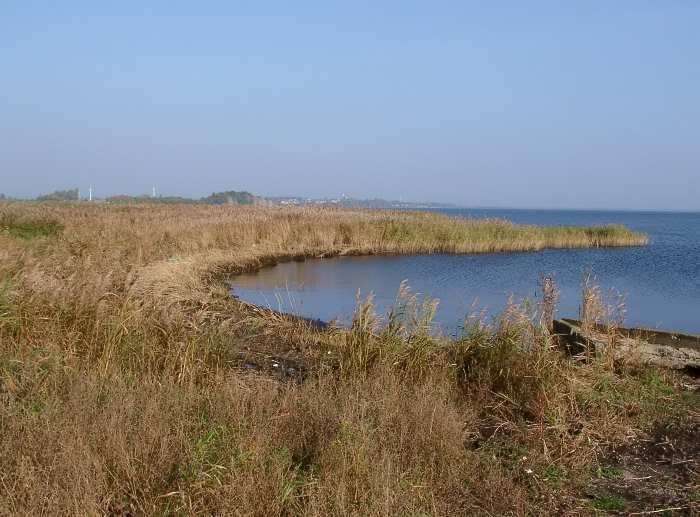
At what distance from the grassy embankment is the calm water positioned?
14.0 ft

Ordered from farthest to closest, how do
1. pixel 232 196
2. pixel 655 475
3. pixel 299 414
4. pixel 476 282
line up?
pixel 232 196 → pixel 476 282 → pixel 655 475 → pixel 299 414

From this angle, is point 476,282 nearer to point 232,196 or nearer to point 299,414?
point 299,414

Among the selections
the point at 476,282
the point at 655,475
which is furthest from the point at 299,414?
the point at 476,282

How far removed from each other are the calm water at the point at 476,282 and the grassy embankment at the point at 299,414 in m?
4.27

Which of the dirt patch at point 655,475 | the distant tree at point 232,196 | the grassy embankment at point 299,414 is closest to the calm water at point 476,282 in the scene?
the grassy embankment at point 299,414

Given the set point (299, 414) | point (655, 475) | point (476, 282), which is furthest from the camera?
point (476, 282)

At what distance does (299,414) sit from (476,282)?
50.3 ft

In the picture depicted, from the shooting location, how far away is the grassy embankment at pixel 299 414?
144 inches

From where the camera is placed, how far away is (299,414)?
4770 millimetres

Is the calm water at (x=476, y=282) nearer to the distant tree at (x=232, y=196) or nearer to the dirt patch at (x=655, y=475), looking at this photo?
the dirt patch at (x=655, y=475)

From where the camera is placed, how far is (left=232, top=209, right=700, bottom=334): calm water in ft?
48.0

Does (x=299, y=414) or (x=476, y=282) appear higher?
(x=299, y=414)

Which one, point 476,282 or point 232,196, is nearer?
point 476,282

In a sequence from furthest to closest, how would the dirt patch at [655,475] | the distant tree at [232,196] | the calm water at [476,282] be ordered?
the distant tree at [232,196] < the calm water at [476,282] < the dirt patch at [655,475]
